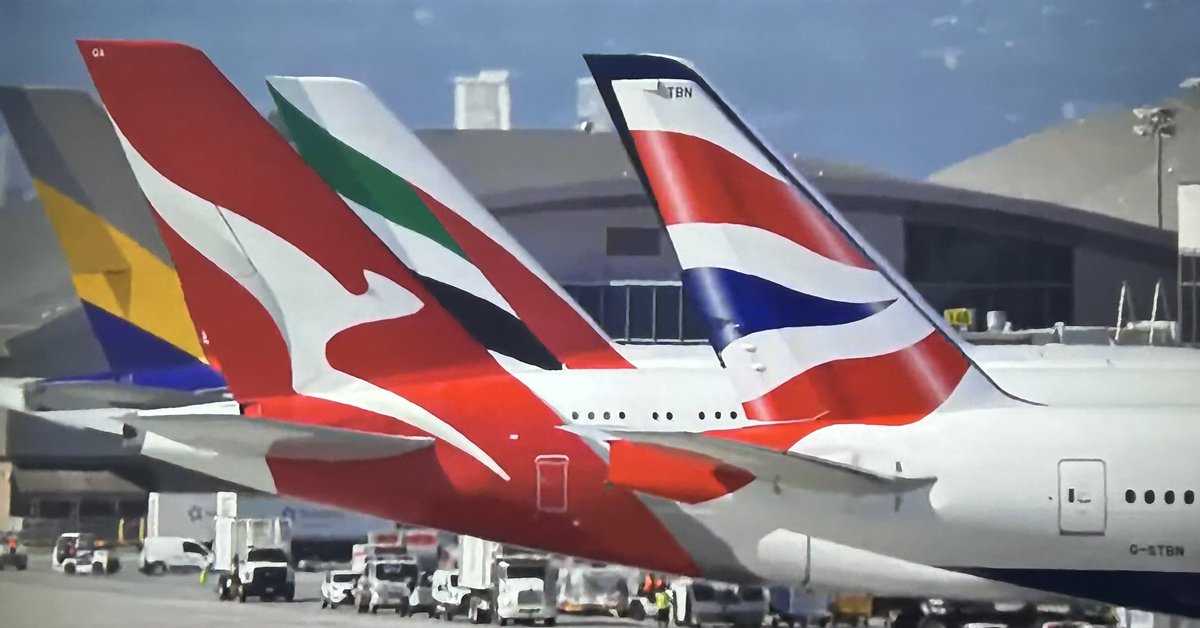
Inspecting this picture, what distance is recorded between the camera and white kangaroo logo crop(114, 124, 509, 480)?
6.97m

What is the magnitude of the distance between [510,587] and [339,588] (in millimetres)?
1820

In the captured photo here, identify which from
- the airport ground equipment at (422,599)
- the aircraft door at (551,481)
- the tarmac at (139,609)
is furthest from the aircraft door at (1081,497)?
the airport ground equipment at (422,599)

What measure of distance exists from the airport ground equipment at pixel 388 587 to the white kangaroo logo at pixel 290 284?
3.66 metres

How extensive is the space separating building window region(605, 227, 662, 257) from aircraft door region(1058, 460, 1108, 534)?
5921 millimetres

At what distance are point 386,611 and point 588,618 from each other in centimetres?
172

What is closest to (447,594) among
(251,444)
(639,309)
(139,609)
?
(139,609)

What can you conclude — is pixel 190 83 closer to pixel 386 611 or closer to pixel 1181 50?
pixel 386 611

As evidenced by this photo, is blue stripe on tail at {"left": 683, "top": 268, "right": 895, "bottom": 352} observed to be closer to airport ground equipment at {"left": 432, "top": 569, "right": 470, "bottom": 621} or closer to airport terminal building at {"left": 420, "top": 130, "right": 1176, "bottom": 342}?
airport terminal building at {"left": 420, "top": 130, "right": 1176, "bottom": 342}

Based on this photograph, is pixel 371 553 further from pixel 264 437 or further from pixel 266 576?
pixel 264 437

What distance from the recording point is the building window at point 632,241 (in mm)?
11523

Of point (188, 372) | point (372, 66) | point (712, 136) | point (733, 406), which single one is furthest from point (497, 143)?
point (712, 136)

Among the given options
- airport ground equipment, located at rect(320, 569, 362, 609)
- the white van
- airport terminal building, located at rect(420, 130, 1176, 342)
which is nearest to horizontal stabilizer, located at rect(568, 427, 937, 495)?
airport terminal building, located at rect(420, 130, 1176, 342)

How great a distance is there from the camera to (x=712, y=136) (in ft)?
19.2

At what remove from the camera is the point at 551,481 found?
654 centimetres
